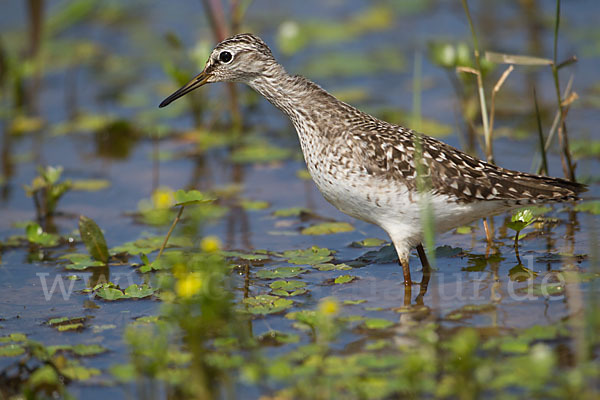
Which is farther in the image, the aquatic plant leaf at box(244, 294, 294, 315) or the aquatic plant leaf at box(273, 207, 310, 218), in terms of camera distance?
the aquatic plant leaf at box(273, 207, 310, 218)

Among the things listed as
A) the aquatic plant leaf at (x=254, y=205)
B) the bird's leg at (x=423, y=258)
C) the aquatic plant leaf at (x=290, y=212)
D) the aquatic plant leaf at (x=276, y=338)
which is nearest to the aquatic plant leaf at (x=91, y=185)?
the aquatic plant leaf at (x=254, y=205)

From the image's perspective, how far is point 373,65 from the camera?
14.4 m

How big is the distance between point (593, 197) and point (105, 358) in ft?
18.3

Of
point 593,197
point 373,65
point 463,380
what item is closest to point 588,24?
point 373,65

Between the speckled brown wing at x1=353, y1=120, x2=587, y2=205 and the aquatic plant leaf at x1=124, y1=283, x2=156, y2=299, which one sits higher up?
the speckled brown wing at x1=353, y1=120, x2=587, y2=205

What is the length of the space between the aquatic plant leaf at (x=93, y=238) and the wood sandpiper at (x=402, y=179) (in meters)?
2.24

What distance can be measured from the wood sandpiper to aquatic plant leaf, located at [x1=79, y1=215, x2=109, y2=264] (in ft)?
7.34

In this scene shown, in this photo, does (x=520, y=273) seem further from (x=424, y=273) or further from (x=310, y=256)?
(x=310, y=256)

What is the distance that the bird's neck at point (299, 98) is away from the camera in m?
7.93

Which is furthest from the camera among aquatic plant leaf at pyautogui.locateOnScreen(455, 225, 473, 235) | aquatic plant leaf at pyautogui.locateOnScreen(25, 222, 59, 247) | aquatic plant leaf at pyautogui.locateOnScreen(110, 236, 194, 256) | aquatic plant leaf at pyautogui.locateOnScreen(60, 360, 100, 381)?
aquatic plant leaf at pyautogui.locateOnScreen(25, 222, 59, 247)

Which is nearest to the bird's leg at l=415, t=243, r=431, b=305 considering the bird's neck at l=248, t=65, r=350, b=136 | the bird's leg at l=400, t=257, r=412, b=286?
the bird's leg at l=400, t=257, r=412, b=286

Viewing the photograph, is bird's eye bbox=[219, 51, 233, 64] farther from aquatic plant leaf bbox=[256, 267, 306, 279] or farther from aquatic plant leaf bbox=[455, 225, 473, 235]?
aquatic plant leaf bbox=[455, 225, 473, 235]

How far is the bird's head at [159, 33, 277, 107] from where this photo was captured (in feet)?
27.7

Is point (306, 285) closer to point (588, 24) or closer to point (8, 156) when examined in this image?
point (8, 156)
